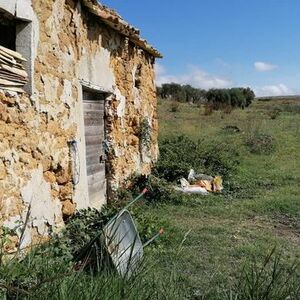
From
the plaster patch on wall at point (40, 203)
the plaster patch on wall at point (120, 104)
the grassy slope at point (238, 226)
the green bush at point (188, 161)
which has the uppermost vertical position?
the plaster patch on wall at point (120, 104)

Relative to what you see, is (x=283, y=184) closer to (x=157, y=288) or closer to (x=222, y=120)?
(x=157, y=288)

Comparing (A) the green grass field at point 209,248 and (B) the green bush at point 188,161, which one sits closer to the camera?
(A) the green grass field at point 209,248

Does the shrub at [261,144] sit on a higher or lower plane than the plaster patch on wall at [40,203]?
lower

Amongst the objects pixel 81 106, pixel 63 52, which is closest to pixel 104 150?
pixel 81 106

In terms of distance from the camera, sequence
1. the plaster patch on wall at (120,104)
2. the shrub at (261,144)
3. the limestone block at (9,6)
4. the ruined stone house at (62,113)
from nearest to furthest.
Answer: the limestone block at (9,6)
the ruined stone house at (62,113)
the plaster patch on wall at (120,104)
the shrub at (261,144)

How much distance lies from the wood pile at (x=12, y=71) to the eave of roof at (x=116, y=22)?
199cm

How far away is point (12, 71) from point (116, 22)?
3343mm

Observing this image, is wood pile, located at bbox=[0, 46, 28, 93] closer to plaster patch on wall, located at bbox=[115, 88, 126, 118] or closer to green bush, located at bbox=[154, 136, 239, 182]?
plaster patch on wall, located at bbox=[115, 88, 126, 118]

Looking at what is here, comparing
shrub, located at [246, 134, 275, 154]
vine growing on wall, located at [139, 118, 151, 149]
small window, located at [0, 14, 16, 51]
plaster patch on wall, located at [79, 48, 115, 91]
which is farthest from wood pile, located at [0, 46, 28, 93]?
shrub, located at [246, 134, 275, 154]

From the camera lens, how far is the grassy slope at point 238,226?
5.59 m

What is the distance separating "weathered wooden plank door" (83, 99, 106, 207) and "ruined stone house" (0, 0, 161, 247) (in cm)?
2

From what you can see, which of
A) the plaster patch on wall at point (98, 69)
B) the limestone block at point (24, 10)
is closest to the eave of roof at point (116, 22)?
the plaster patch on wall at point (98, 69)

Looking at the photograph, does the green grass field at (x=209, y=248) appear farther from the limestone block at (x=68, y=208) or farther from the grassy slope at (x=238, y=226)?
the limestone block at (x=68, y=208)

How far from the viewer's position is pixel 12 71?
5062 mm
